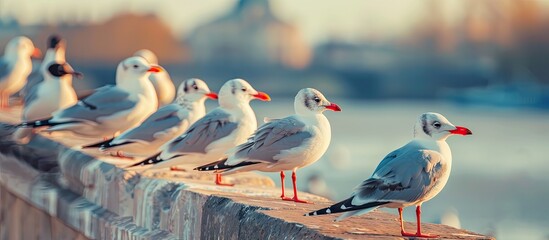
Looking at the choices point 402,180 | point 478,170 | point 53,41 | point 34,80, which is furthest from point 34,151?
point 478,170

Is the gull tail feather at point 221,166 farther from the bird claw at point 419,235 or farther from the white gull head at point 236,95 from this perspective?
the bird claw at point 419,235

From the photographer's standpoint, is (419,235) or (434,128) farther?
(434,128)

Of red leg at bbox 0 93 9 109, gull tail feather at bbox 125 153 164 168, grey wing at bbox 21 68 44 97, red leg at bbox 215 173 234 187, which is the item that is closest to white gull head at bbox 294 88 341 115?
red leg at bbox 215 173 234 187

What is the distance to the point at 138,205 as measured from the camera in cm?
529

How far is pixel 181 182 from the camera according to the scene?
5270mm

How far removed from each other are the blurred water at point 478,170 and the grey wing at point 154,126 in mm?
10787

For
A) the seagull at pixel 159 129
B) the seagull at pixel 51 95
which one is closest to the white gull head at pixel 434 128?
the seagull at pixel 159 129

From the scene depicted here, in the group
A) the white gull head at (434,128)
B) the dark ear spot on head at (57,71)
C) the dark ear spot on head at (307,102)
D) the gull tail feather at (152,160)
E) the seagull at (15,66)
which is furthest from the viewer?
the seagull at (15,66)

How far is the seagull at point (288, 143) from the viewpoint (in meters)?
5.43

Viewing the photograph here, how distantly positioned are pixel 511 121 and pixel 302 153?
2388 inches

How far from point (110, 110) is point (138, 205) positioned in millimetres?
2537

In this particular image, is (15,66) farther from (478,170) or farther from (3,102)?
(478,170)

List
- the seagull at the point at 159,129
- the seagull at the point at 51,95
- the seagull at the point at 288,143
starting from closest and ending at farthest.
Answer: the seagull at the point at 288,143, the seagull at the point at 159,129, the seagull at the point at 51,95

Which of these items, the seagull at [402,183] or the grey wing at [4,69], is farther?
the grey wing at [4,69]
